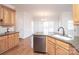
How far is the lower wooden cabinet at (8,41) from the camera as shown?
4.43 meters

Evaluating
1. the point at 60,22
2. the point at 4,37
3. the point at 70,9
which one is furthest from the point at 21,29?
the point at 70,9

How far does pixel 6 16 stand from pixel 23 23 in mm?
1080

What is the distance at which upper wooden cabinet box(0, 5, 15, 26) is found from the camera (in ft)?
15.5

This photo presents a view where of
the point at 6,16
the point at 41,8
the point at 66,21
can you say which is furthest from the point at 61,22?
the point at 6,16

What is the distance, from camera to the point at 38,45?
4.80m

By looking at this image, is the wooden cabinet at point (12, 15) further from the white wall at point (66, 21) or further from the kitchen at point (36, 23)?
the white wall at point (66, 21)

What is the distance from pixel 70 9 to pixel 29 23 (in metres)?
2.16

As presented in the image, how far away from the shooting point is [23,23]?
5.98 metres

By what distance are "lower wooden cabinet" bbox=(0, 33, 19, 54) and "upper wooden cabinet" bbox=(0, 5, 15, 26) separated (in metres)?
0.52

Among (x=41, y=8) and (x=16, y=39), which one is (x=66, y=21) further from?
(x=16, y=39)

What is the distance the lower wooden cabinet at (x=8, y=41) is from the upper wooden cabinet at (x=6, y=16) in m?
0.52

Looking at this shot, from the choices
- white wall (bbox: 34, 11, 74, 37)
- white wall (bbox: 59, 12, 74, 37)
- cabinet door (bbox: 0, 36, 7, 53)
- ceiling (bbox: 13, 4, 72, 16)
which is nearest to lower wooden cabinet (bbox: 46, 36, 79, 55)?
white wall (bbox: 34, 11, 74, 37)

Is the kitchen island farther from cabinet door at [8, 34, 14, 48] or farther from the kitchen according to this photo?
cabinet door at [8, 34, 14, 48]
